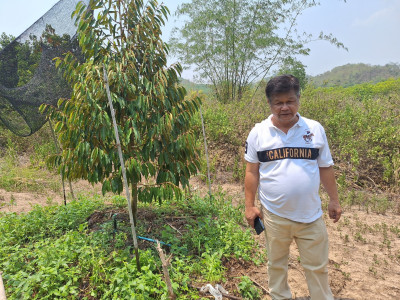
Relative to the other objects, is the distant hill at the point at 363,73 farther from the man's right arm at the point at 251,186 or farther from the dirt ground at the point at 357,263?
the man's right arm at the point at 251,186

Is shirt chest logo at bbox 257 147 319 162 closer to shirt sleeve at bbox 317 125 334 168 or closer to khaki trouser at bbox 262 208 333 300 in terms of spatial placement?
shirt sleeve at bbox 317 125 334 168

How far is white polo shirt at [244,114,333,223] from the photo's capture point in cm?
178

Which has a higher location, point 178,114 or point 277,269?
point 178,114

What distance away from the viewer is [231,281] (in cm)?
246

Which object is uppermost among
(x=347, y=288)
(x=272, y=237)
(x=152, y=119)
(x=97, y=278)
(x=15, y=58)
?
(x=15, y=58)

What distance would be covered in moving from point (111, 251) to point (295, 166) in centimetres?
178

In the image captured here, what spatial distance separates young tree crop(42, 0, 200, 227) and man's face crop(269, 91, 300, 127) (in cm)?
107

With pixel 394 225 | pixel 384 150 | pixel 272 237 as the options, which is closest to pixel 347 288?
pixel 272 237

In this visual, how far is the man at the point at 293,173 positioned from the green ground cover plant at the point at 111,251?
32.1 inches

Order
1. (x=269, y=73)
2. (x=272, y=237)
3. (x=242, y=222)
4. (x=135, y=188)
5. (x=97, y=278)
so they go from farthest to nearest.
→ 1. (x=269, y=73)
2. (x=242, y=222)
3. (x=135, y=188)
4. (x=97, y=278)
5. (x=272, y=237)

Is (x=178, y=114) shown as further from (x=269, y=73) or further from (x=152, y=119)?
(x=269, y=73)

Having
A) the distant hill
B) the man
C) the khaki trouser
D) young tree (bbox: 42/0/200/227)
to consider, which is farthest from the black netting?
the distant hill

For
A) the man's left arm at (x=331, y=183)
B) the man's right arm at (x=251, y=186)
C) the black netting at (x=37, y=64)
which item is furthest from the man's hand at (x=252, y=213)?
the black netting at (x=37, y=64)

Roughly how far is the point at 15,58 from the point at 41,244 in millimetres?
2743
